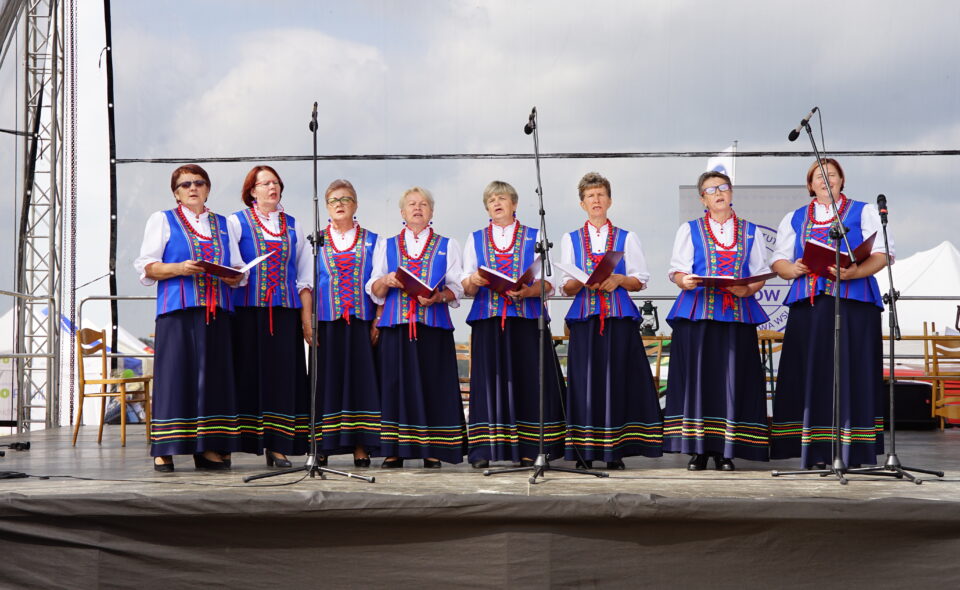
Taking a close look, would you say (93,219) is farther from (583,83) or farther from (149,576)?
(149,576)

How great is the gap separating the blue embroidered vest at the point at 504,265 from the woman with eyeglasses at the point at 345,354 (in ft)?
1.72

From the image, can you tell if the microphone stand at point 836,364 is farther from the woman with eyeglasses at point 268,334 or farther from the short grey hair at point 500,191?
the woman with eyeglasses at point 268,334

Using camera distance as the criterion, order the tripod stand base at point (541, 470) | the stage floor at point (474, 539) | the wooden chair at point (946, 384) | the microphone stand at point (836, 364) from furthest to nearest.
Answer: the wooden chair at point (946, 384), the tripod stand base at point (541, 470), the microphone stand at point (836, 364), the stage floor at point (474, 539)

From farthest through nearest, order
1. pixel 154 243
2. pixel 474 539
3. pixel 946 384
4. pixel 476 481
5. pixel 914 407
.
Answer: pixel 946 384
pixel 914 407
pixel 154 243
pixel 476 481
pixel 474 539

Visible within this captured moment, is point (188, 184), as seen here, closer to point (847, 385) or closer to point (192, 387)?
point (192, 387)

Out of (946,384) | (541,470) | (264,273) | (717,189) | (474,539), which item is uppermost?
(717,189)

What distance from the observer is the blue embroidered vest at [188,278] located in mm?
4066

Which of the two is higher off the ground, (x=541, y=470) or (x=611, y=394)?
(x=611, y=394)

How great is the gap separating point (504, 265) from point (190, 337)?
4.75ft

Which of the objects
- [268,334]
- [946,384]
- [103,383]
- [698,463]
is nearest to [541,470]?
[698,463]

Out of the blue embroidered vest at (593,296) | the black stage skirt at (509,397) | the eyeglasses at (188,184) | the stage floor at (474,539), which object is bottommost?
the stage floor at (474,539)

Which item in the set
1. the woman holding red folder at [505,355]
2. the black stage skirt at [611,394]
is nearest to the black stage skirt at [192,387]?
the woman holding red folder at [505,355]

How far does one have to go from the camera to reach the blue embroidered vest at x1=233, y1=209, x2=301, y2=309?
14.0 ft

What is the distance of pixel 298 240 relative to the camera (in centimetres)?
443
